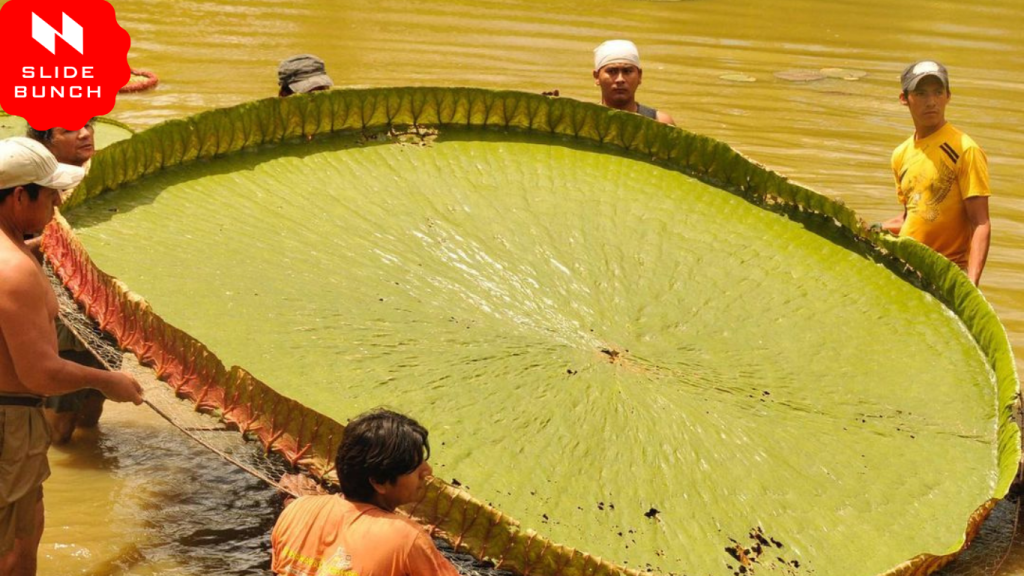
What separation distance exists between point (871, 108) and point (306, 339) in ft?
25.1

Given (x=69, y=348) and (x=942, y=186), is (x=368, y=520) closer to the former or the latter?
(x=69, y=348)

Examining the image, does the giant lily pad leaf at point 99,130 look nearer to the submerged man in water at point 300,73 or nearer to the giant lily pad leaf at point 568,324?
the submerged man in water at point 300,73

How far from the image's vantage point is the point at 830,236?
4.85 metres

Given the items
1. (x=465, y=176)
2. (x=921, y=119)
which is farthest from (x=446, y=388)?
(x=921, y=119)

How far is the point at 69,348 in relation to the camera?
4562 millimetres

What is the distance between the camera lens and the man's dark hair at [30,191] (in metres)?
3.13

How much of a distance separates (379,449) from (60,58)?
7.24 meters

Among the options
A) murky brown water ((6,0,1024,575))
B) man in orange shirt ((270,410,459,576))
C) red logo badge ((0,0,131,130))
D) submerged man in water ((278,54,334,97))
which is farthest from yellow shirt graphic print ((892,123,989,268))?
red logo badge ((0,0,131,130))

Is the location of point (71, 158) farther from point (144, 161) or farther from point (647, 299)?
point (647, 299)

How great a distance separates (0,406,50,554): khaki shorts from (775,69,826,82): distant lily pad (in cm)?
878

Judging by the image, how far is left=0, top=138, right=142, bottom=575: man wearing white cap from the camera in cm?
306

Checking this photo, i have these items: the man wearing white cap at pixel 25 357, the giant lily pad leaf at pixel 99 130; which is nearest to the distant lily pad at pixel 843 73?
the giant lily pad leaf at pixel 99 130

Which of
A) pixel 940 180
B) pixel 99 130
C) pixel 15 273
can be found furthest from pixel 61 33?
pixel 940 180

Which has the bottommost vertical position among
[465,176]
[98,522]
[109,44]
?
[98,522]
